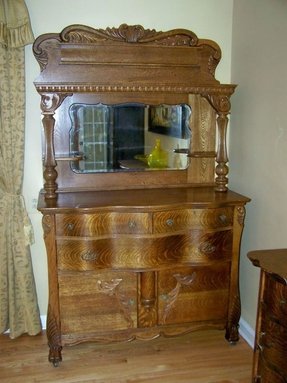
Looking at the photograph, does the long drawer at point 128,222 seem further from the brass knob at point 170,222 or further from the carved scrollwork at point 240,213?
the carved scrollwork at point 240,213

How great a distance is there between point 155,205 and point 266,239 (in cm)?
76

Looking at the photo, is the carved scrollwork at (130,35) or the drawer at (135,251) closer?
the drawer at (135,251)

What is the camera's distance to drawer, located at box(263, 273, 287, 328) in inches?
60.7

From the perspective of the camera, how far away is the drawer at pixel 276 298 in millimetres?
1543

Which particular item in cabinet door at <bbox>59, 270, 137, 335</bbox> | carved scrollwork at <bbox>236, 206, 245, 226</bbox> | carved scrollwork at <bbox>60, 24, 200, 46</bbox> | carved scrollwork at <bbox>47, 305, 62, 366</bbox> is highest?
carved scrollwork at <bbox>60, 24, 200, 46</bbox>

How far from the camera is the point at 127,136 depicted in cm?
254

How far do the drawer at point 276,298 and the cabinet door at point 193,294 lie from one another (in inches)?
27.0

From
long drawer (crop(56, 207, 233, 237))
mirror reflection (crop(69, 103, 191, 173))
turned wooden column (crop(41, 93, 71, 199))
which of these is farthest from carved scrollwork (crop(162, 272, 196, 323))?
turned wooden column (crop(41, 93, 71, 199))

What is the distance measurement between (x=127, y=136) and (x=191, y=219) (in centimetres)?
73

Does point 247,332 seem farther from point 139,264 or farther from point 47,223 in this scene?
point 47,223

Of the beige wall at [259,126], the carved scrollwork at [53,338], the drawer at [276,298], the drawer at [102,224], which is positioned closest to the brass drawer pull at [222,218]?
the beige wall at [259,126]

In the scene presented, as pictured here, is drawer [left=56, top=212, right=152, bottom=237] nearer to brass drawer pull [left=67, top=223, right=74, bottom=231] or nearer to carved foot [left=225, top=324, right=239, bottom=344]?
brass drawer pull [left=67, top=223, right=74, bottom=231]

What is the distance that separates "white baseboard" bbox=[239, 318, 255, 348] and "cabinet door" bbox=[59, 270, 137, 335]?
81 cm

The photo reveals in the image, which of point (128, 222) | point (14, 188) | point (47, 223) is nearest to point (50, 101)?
point (14, 188)
